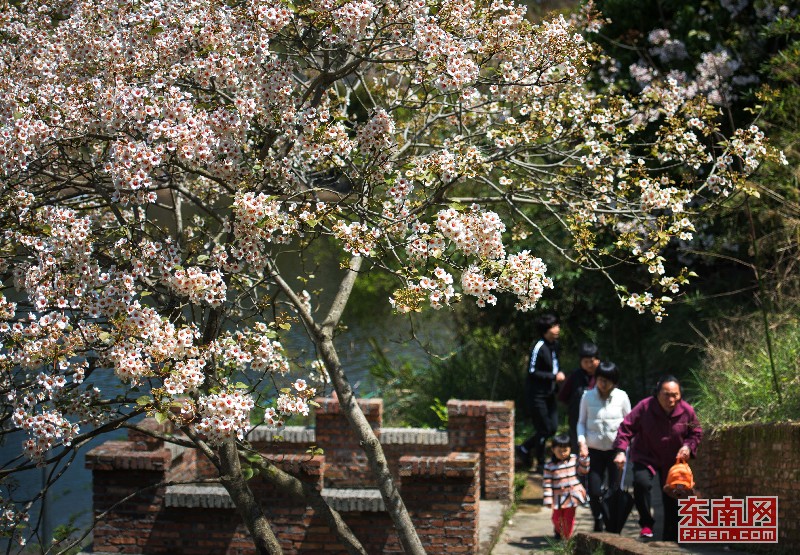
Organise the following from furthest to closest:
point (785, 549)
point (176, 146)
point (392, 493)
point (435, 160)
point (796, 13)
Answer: point (796, 13)
point (785, 549)
point (392, 493)
point (435, 160)
point (176, 146)

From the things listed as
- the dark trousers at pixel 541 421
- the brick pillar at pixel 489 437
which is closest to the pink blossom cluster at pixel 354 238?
the brick pillar at pixel 489 437

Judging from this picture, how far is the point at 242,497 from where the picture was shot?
23.4 ft

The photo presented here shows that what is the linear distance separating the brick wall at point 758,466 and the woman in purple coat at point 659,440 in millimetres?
426

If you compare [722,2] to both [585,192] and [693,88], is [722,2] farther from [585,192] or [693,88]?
[585,192]

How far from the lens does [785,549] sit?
8.12 m

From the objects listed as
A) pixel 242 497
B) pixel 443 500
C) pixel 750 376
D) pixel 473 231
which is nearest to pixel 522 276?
pixel 473 231

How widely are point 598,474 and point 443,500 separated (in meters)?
1.57

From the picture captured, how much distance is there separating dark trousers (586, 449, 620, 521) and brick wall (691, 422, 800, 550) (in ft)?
2.71

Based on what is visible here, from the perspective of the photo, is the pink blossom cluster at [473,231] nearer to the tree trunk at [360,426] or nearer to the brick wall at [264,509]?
the tree trunk at [360,426]

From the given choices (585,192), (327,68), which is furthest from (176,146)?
(585,192)

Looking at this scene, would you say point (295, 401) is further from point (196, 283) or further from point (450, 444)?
point (450, 444)

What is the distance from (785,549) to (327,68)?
186 inches

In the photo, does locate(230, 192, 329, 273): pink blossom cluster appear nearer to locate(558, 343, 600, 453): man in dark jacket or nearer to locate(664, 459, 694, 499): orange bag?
locate(664, 459, 694, 499): orange bag

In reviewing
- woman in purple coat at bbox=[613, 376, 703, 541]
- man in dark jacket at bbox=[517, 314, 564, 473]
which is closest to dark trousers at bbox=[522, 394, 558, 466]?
man in dark jacket at bbox=[517, 314, 564, 473]
